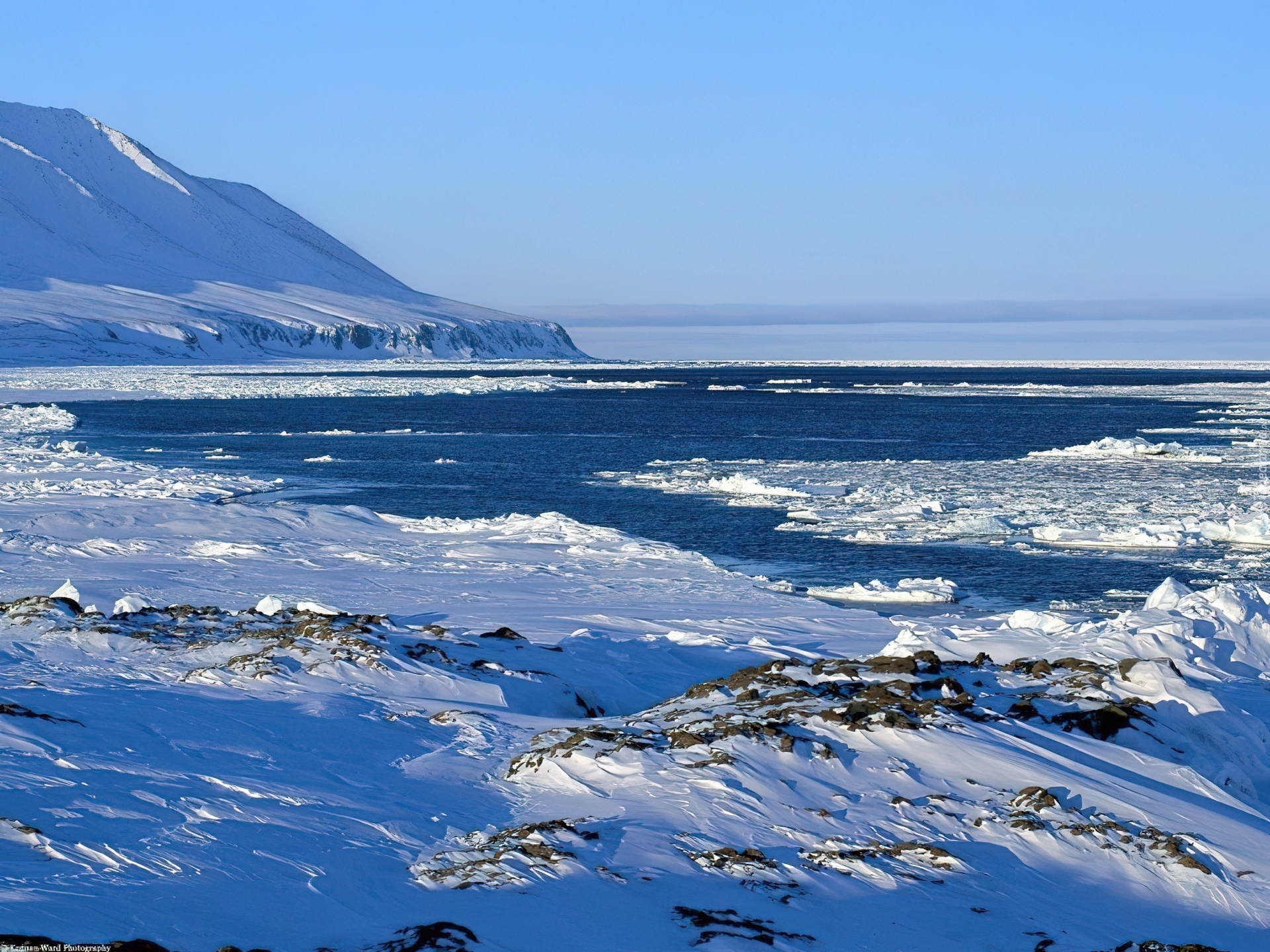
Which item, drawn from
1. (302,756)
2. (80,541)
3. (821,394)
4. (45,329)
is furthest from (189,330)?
(302,756)

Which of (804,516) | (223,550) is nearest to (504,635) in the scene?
(223,550)

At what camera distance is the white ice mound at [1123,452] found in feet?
112

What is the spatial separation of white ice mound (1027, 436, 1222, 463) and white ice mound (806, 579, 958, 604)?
20.0 meters

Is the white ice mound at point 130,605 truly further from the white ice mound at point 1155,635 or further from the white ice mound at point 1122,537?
the white ice mound at point 1122,537

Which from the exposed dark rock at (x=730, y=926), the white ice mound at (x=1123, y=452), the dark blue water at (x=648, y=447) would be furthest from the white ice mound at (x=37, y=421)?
the exposed dark rock at (x=730, y=926)

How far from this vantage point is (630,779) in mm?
7016

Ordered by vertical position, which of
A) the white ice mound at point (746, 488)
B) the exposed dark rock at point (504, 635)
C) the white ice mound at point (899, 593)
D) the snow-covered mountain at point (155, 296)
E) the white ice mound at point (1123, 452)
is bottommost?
the white ice mound at point (899, 593)

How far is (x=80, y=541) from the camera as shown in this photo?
17.8 meters

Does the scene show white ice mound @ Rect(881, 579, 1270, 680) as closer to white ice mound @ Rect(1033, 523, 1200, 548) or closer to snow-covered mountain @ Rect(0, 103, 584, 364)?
white ice mound @ Rect(1033, 523, 1200, 548)

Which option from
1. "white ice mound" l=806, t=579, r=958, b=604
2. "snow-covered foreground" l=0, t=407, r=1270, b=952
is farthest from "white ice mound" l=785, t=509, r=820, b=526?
"snow-covered foreground" l=0, t=407, r=1270, b=952

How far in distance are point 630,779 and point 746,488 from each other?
67.3 ft

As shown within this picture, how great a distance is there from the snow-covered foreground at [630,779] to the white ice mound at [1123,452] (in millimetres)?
22656

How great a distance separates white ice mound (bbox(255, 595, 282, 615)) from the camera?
476 inches

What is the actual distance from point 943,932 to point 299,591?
10904mm
